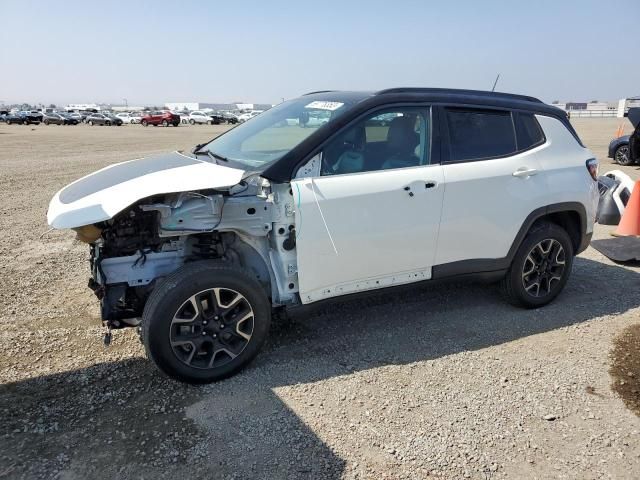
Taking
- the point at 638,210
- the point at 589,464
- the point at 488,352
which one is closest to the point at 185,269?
the point at 488,352

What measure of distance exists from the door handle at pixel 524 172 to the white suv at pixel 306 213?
0.05 ft

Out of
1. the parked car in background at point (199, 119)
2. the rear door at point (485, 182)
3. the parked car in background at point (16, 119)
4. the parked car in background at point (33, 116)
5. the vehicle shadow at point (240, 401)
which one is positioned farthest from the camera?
the parked car in background at point (199, 119)

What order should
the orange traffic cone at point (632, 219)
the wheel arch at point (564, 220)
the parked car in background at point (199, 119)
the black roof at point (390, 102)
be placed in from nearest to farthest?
the black roof at point (390, 102), the wheel arch at point (564, 220), the orange traffic cone at point (632, 219), the parked car in background at point (199, 119)

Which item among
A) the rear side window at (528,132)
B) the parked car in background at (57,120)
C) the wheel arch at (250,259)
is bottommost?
the wheel arch at (250,259)

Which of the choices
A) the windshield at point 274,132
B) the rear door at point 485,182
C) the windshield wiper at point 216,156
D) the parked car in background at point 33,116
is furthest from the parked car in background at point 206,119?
the rear door at point 485,182

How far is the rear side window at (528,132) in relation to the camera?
14.3ft

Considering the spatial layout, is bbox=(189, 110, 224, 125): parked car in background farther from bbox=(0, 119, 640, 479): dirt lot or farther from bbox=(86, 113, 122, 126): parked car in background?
bbox=(0, 119, 640, 479): dirt lot

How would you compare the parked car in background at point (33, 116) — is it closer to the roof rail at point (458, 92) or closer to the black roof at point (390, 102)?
the black roof at point (390, 102)

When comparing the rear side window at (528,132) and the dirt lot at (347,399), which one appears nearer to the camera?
the dirt lot at (347,399)

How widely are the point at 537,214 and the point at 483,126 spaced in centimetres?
90

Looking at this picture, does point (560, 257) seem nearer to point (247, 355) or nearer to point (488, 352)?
point (488, 352)

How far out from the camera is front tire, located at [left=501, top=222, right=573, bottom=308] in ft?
14.5

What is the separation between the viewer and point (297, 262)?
348cm

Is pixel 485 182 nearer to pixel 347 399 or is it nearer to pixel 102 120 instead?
pixel 347 399
